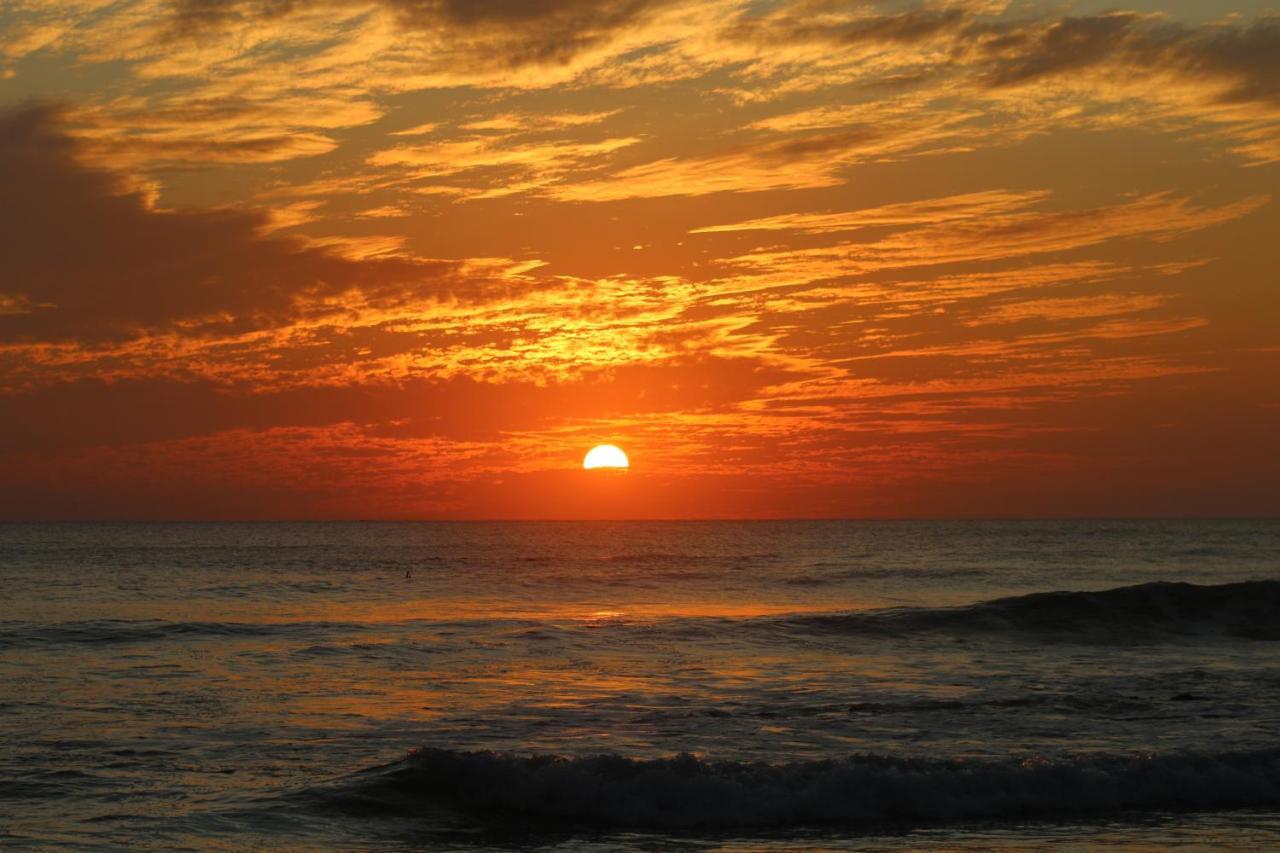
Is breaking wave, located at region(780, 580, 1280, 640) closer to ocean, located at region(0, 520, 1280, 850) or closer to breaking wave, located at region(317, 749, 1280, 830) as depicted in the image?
ocean, located at region(0, 520, 1280, 850)

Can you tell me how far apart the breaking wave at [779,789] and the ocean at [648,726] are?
4 cm

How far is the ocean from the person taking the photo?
1474 centimetres

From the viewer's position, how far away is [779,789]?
1578 centimetres

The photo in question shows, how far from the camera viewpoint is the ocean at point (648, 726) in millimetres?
14742

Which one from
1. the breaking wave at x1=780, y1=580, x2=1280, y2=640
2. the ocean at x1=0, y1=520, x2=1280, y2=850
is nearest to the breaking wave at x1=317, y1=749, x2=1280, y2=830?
the ocean at x1=0, y1=520, x2=1280, y2=850

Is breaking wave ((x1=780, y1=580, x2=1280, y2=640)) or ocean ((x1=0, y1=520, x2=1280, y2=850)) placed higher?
ocean ((x1=0, y1=520, x2=1280, y2=850))

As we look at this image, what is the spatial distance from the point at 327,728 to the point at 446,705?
9.67ft

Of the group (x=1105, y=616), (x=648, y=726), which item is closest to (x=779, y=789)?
(x=648, y=726)

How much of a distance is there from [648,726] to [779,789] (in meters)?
4.66

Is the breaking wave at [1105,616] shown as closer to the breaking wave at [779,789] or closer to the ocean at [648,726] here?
the ocean at [648,726]

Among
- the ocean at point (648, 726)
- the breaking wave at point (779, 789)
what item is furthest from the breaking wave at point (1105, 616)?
the breaking wave at point (779, 789)

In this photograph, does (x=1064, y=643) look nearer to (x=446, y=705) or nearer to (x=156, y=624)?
(x=446, y=705)

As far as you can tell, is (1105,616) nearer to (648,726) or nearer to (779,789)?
(648,726)

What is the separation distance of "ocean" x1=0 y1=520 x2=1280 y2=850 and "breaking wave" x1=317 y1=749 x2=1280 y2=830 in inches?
1.6
